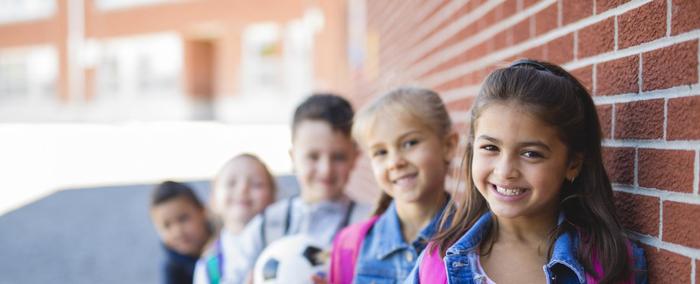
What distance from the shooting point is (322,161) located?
2.93 m

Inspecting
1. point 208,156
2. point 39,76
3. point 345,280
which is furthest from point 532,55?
point 39,76

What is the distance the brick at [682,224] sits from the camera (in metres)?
1.48

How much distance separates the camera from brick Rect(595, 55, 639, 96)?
1.75 meters

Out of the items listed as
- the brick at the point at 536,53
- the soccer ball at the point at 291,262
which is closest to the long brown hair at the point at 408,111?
the brick at the point at 536,53

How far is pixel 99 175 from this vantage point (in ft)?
35.8

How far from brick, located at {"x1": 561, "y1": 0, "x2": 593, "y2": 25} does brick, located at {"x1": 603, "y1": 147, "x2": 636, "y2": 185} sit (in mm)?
407

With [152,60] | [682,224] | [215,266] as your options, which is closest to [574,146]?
[682,224]

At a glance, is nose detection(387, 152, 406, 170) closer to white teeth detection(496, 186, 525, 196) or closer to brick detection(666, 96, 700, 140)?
white teeth detection(496, 186, 525, 196)

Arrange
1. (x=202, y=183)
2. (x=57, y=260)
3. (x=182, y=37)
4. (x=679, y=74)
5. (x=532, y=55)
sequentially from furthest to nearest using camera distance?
(x=182, y=37), (x=202, y=183), (x=57, y=260), (x=532, y=55), (x=679, y=74)

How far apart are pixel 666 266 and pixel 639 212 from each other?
19cm

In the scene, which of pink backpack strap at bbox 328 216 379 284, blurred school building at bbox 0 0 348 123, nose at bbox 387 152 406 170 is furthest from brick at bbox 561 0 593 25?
blurred school building at bbox 0 0 348 123

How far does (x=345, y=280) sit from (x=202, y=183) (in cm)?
A: 773

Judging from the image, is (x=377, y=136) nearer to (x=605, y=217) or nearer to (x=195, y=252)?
(x=605, y=217)

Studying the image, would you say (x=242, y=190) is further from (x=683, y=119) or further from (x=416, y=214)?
(x=683, y=119)
